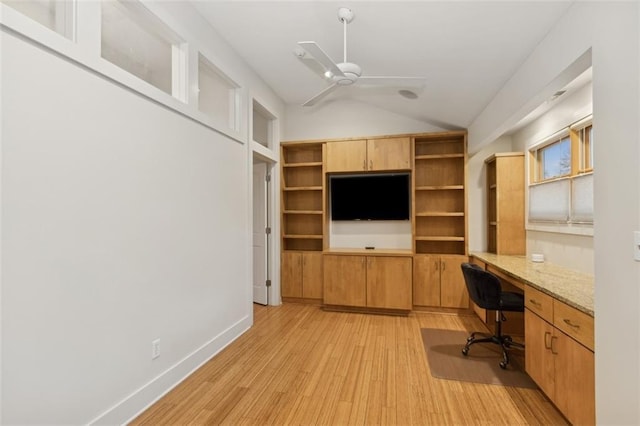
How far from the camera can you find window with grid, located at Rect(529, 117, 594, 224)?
112 inches

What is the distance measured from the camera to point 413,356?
9.66 ft

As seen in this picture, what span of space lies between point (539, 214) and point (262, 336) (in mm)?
3502

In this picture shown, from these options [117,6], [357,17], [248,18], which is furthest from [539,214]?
[117,6]

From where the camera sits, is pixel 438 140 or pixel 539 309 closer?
pixel 539 309

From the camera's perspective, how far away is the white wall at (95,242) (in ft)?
4.63

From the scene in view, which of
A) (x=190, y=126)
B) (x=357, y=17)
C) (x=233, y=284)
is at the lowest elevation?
(x=233, y=284)

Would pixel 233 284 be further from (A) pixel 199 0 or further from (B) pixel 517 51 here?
(B) pixel 517 51

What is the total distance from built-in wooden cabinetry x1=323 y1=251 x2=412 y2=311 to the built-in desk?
5.12 ft

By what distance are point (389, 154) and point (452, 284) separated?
199cm

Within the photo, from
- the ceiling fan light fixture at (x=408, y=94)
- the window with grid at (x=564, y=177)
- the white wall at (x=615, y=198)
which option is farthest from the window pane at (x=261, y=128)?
the white wall at (x=615, y=198)

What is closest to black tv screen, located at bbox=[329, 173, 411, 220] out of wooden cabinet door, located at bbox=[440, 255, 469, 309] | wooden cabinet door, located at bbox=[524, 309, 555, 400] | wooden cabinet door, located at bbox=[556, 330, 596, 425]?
wooden cabinet door, located at bbox=[440, 255, 469, 309]

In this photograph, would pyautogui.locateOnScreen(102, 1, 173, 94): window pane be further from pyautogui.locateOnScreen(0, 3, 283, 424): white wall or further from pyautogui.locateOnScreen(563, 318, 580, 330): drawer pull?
pyautogui.locateOnScreen(563, 318, 580, 330): drawer pull

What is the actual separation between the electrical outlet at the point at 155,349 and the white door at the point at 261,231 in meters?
2.35

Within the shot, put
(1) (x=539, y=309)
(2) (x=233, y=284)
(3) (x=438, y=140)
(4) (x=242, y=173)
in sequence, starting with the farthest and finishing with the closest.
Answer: (3) (x=438, y=140)
(4) (x=242, y=173)
(2) (x=233, y=284)
(1) (x=539, y=309)
